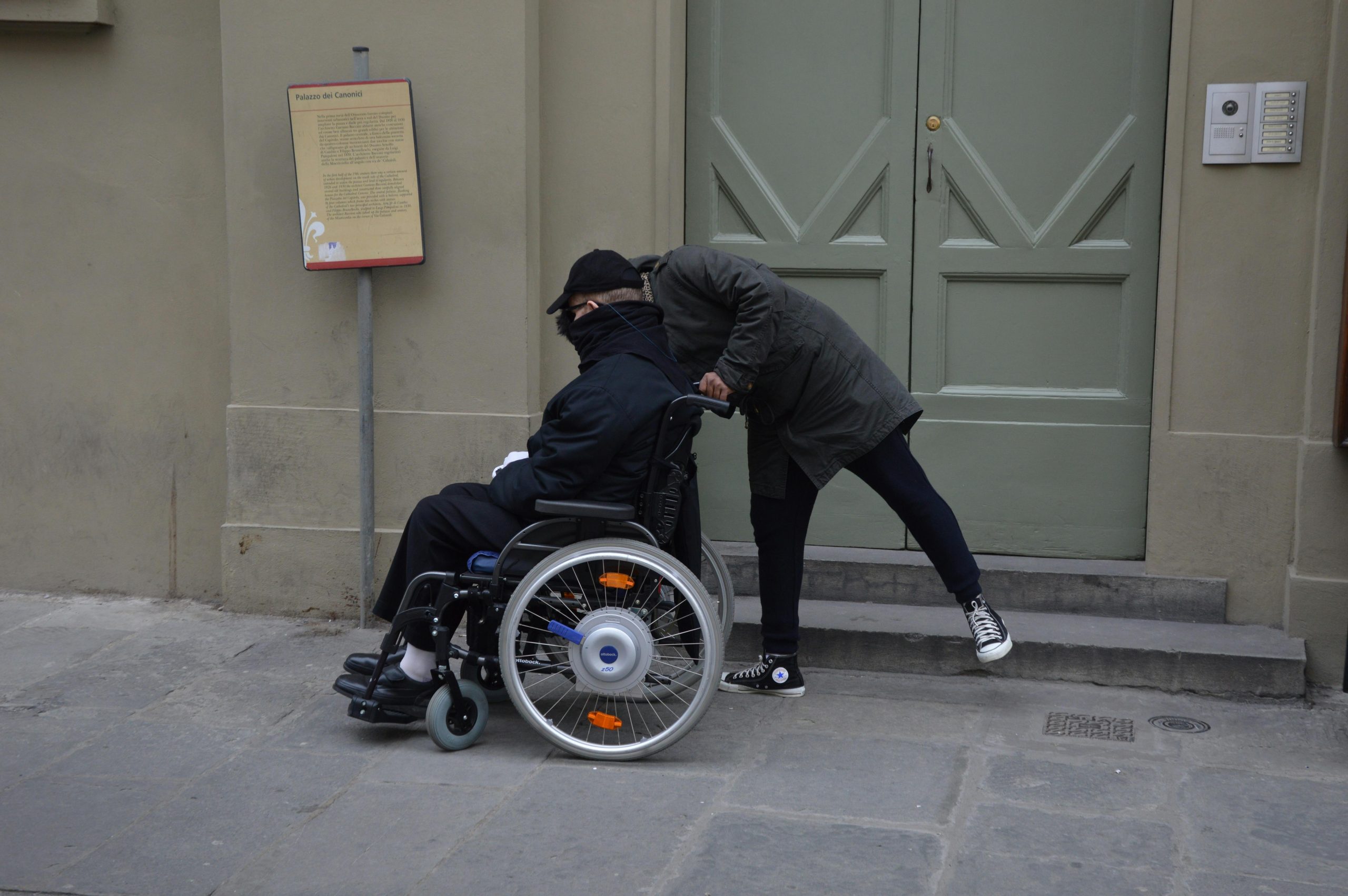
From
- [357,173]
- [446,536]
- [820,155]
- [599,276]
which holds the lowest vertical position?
[446,536]

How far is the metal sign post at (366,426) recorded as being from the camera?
5.08 m

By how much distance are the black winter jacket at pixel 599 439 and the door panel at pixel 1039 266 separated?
177 cm

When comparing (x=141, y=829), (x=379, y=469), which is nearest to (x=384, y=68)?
(x=379, y=469)

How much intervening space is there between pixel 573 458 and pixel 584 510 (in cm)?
15

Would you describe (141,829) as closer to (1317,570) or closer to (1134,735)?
(1134,735)

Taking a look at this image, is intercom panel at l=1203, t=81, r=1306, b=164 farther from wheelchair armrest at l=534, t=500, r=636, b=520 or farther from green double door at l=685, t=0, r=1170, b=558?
wheelchair armrest at l=534, t=500, r=636, b=520

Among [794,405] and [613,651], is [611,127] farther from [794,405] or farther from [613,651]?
[613,651]

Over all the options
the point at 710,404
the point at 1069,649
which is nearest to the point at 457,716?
the point at 710,404

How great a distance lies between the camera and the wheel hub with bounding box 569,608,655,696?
3.67m

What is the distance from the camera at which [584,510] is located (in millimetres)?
3682

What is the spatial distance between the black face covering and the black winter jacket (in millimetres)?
35

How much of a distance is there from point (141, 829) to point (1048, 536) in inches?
134

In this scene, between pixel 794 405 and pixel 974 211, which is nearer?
pixel 794 405

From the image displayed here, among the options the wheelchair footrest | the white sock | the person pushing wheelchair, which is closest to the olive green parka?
the person pushing wheelchair
